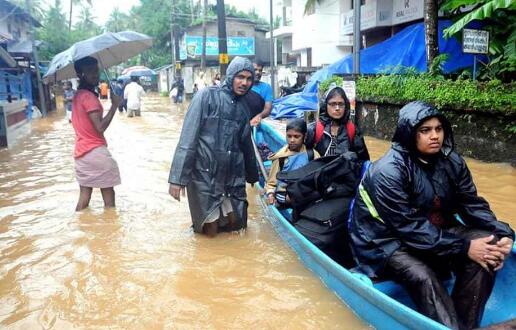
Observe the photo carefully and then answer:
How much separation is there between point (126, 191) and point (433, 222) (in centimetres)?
506

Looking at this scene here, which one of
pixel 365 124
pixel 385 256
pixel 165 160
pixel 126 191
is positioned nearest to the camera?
pixel 385 256

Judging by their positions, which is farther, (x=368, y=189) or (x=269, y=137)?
(x=269, y=137)

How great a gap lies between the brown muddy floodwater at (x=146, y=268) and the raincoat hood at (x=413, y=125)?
1.24 m

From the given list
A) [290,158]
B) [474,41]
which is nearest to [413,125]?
[290,158]

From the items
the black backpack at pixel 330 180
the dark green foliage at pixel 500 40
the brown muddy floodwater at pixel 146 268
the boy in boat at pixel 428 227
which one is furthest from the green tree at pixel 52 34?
the boy in boat at pixel 428 227

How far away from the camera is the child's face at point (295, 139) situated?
173 inches

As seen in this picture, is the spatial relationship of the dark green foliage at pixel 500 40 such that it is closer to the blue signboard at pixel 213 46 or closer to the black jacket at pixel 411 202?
the black jacket at pixel 411 202

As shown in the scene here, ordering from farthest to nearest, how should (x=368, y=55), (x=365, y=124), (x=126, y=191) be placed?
1. (x=368, y=55)
2. (x=365, y=124)
3. (x=126, y=191)

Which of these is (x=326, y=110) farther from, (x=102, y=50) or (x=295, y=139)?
(x=102, y=50)

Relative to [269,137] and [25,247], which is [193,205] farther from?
[269,137]

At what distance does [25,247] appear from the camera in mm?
4602

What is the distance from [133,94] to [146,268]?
14.2m

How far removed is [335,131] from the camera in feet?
13.8

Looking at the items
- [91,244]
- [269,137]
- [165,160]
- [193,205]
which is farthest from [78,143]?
[165,160]
